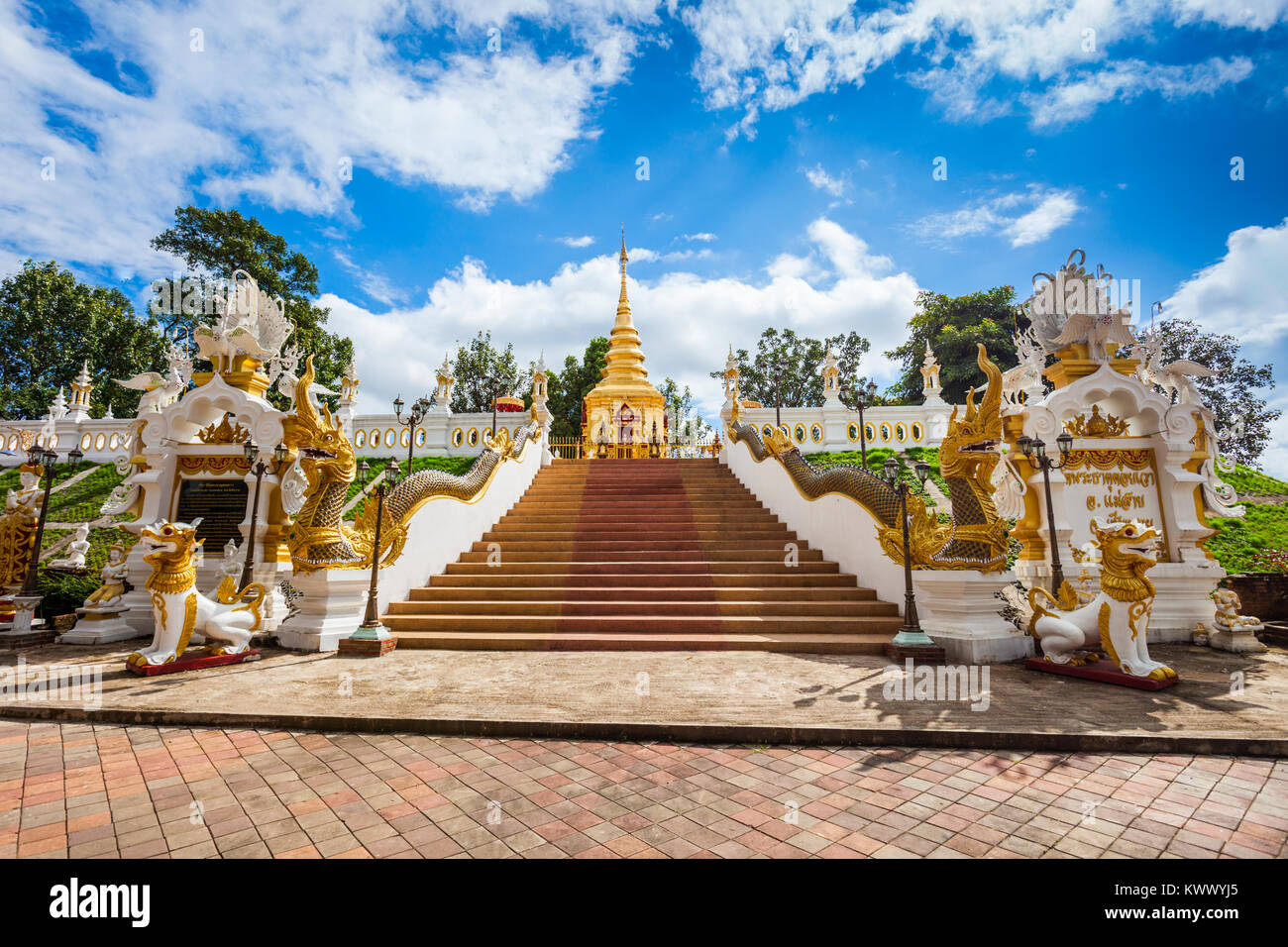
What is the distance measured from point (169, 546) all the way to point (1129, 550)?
1066 centimetres

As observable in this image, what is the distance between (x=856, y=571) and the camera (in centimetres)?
939

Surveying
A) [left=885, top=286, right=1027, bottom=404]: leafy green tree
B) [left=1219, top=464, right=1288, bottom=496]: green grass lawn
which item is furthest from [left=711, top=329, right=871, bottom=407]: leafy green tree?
[left=1219, top=464, right=1288, bottom=496]: green grass lawn

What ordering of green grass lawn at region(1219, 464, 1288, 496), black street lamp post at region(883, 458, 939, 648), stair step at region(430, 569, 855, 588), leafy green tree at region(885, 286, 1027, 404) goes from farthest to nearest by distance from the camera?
leafy green tree at region(885, 286, 1027, 404), green grass lawn at region(1219, 464, 1288, 496), stair step at region(430, 569, 855, 588), black street lamp post at region(883, 458, 939, 648)

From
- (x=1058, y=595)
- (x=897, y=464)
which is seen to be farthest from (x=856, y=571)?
(x=1058, y=595)

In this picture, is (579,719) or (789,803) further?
(579,719)

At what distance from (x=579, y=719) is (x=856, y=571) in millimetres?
6241

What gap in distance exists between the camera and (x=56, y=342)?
26.6m

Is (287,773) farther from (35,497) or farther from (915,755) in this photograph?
(35,497)

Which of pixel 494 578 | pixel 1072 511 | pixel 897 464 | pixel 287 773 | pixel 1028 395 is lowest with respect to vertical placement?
pixel 287 773

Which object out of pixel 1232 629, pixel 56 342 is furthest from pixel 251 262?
pixel 1232 629

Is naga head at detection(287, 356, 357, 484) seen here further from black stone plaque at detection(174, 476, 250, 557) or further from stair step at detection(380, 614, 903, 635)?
stair step at detection(380, 614, 903, 635)

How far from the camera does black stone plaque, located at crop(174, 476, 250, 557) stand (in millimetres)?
9383

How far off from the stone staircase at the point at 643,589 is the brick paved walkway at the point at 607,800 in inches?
137

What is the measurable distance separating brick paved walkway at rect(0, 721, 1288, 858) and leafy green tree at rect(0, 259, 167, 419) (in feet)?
101
